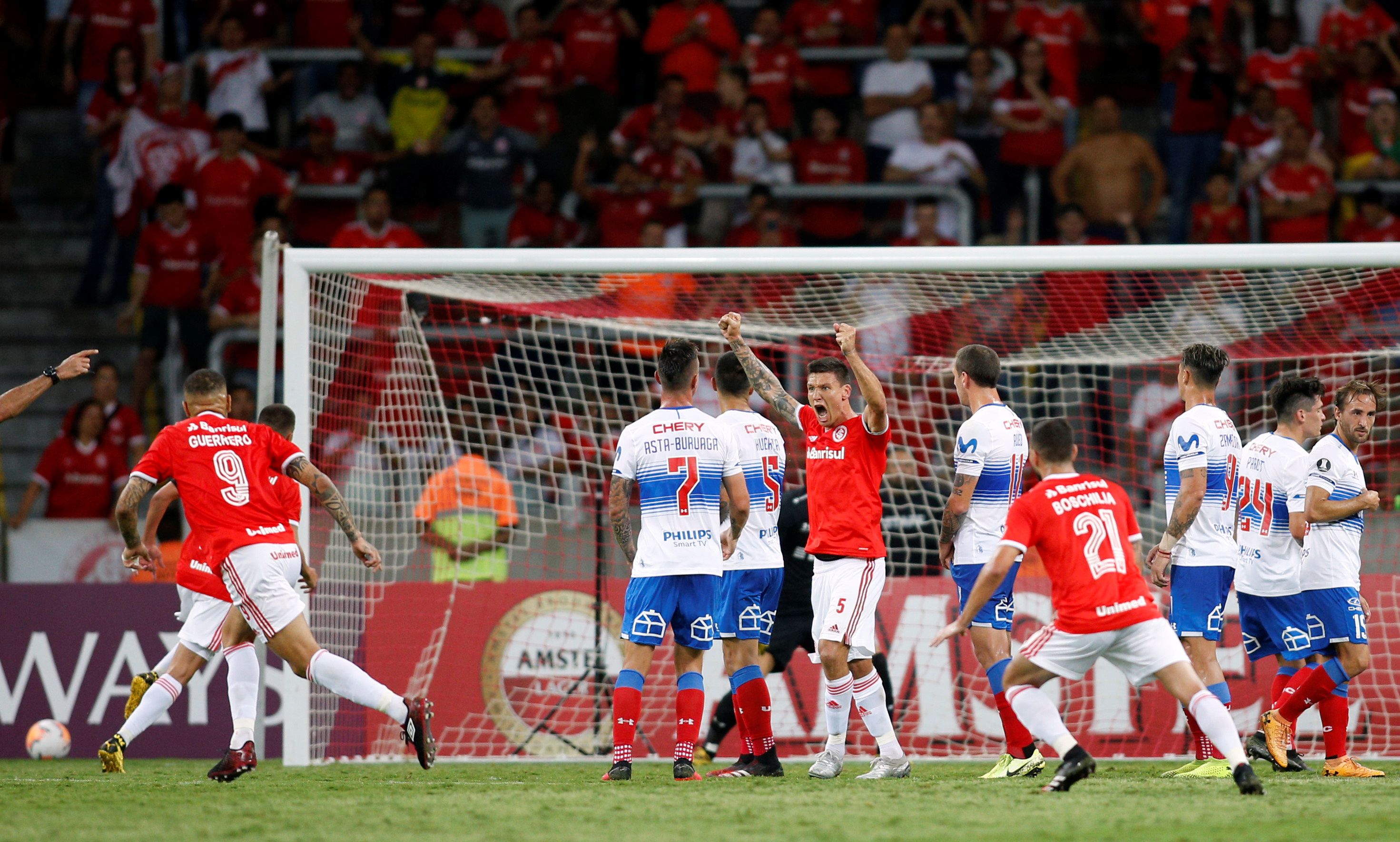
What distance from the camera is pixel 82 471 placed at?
13.0 meters

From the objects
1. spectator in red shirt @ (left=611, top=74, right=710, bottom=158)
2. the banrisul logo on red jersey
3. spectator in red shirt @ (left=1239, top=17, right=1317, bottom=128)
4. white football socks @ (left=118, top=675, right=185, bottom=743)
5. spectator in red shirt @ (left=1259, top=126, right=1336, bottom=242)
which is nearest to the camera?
white football socks @ (left=118, top=675, right=185, bottom=743)

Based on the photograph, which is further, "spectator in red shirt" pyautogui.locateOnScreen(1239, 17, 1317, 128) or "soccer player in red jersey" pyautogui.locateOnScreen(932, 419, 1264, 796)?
"spectator in red shirt" pyautogui.locateOnScreen(1239, 17, 1317, 128)

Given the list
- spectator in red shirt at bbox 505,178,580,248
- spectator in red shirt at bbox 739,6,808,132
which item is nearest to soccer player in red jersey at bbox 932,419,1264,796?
spectator in red shirt at bbox 505,178,580,248

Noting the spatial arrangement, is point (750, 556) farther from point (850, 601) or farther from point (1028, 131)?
point (1028, 131)

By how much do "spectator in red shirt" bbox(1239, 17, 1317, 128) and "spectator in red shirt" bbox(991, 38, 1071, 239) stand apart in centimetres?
222

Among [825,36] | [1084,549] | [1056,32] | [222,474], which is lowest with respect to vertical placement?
[1084,549]

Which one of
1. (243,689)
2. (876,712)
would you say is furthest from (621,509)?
(243,689)

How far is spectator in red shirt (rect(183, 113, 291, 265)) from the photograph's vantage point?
583 inches

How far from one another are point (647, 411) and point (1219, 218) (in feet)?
20.4

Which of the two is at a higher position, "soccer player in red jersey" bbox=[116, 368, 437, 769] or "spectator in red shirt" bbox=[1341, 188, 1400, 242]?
"spectator in red shirt" bbox=[1341, 188, 1400, 242]

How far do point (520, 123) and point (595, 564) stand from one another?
22.6 feet

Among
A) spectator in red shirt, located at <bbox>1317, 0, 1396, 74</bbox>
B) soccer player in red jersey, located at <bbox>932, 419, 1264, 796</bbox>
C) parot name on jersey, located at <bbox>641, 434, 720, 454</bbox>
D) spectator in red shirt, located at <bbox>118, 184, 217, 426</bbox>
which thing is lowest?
soccer player in red jersey, located at <bbox>932, 419, 1264, 796</bbox>

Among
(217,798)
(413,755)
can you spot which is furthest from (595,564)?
(217,798)

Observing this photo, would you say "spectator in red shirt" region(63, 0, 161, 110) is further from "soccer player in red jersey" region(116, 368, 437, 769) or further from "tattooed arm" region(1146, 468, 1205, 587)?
"tattooed arm" region(1146, 468, 1205, 587)
